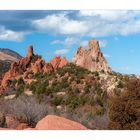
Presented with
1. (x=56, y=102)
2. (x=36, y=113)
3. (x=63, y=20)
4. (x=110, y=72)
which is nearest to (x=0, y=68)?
(x=110, y=72)

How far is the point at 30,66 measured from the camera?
3753 centimetres

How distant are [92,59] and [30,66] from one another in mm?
5500

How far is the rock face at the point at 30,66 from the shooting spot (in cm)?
3486

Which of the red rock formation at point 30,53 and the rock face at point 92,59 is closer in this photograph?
the red rock formation at point 30,53

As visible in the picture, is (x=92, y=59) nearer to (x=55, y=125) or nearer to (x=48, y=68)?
(x=48, y=68)

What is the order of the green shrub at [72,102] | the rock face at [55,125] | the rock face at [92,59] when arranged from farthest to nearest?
the rock face at [92,59]
the green shrub at [72,102]
the rock face at [55,125]

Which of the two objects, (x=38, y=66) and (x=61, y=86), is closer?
(x=61, y=86)

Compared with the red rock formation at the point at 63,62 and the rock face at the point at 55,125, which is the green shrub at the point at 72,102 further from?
the rock face at the point at 55,125

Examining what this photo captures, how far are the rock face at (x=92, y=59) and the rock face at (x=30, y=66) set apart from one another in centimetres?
128

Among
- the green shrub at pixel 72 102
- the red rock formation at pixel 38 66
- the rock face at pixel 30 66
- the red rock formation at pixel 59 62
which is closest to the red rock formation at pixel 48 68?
the rock face at pixel 30 66

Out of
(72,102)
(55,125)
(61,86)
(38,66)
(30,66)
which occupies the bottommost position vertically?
(55,125)

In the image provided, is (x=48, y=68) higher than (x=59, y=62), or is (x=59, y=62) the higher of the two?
(x=59, y=62)

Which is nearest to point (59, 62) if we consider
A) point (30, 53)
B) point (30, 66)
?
point (30, 53)
